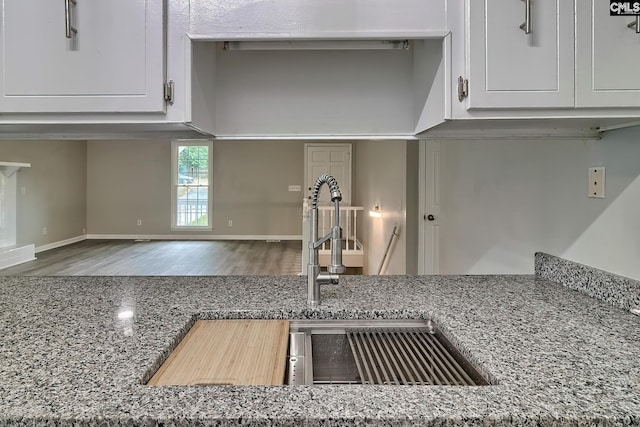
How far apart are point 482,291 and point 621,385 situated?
0.62 m

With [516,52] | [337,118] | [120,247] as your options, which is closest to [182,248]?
[120,247]

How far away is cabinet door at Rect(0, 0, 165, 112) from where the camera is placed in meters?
1.08

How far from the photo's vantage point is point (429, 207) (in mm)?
3564

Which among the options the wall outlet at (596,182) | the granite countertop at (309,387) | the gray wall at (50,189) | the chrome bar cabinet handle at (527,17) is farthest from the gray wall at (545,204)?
the gray wall at (50,189)

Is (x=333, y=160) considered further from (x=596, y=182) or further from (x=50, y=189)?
(x=596, y=182)

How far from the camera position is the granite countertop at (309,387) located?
0.63 meters

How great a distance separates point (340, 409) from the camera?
641 millimetres

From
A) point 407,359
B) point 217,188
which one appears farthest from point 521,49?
point 217,188

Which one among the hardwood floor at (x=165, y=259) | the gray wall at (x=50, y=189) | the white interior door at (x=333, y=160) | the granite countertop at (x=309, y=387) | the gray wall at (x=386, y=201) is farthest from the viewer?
the white interior door at (x=333, y=160)

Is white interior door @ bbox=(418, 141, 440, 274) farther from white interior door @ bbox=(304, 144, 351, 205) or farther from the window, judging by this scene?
the window

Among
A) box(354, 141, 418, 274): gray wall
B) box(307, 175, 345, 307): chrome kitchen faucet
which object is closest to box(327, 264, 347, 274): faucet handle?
box(307, 175, 345, 307): chrome kitchen faucet

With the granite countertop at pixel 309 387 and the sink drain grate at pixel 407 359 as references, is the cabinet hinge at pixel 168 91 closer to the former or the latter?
the granite countertop at pixel 309 387

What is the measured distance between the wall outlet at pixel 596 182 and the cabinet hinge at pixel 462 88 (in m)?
0.61

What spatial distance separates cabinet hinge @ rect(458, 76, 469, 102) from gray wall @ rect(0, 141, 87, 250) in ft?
23.4
